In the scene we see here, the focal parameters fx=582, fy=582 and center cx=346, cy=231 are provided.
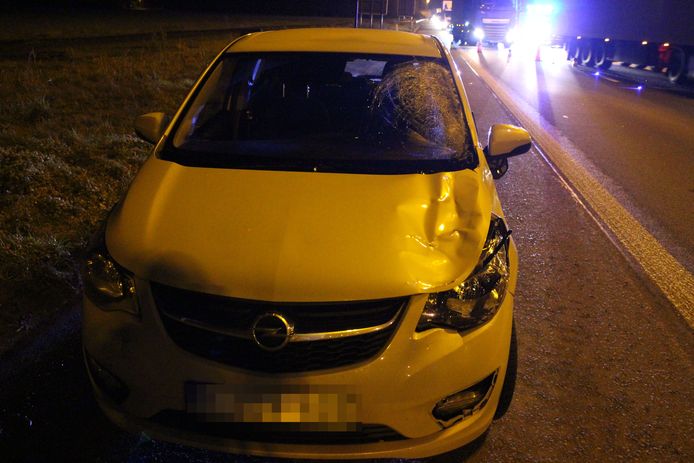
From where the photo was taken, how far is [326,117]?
3393 mm

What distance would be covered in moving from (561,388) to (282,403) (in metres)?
1.57

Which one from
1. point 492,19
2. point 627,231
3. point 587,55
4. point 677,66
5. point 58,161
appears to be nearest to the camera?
point 627,231

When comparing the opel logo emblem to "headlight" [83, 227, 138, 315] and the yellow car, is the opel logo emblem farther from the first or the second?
"headlight" [83, 227, 138, 315]

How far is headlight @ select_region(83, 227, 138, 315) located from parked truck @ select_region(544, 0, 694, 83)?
1767cm

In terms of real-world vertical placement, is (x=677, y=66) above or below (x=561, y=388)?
below

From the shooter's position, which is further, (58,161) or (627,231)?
(58,161)

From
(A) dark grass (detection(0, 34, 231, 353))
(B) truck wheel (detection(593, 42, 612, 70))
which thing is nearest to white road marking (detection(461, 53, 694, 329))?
(A) dark grass (detection(0, 34, 231, 353))

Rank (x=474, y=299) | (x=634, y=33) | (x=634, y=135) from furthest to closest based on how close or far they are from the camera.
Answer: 1. (x=634, y=33)
2. (x=634, y=135)
3. (x=474, y=299)

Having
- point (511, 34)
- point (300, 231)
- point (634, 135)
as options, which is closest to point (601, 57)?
point (511, 34)

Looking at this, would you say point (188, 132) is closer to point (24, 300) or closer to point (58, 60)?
point (24, 300)

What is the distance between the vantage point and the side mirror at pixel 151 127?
131 inches

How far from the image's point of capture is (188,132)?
316 centimetres

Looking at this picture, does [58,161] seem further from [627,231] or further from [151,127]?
[627,231]

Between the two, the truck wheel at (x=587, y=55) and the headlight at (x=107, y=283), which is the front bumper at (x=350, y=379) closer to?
the headlight at (x=107, y=283)
